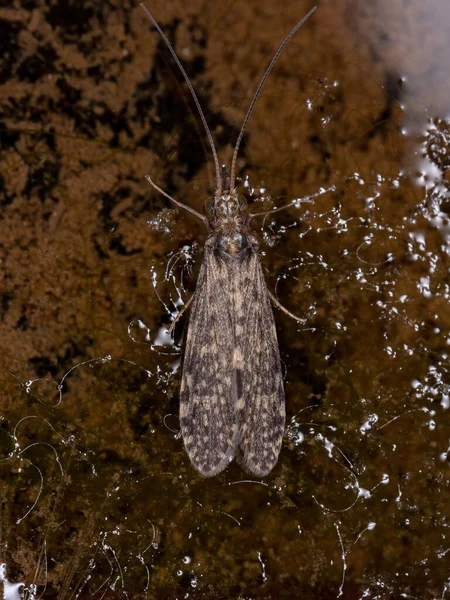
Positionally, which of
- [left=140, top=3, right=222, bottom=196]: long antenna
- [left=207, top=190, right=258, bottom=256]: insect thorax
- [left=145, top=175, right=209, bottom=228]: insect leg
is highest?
[left=140, top=3, right=222, bottom=196]: long antenna

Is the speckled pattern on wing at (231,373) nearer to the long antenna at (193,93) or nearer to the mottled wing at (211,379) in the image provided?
the mottled wing at (211,379)

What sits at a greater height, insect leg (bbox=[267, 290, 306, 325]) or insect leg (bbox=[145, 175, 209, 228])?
insect leg (bbox=[145, 175, 209, 228])

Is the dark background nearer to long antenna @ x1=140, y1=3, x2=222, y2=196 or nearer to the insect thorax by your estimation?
long antenna @ x1=140, y1=3, x2=222, y2=196

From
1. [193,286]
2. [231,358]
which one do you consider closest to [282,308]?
[231,358]

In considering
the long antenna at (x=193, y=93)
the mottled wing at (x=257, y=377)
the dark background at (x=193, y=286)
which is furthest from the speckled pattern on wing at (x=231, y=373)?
the long antenna at (x=193, y=93)

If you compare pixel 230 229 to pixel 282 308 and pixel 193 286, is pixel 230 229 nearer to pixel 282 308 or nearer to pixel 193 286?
pixel 193 286

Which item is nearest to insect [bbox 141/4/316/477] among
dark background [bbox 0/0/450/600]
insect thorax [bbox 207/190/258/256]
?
insect thorax [bbox 207/190/258/256]

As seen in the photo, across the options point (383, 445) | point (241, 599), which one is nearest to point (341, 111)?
point (383, 445)

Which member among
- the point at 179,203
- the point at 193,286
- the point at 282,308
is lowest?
the point at 282,308
